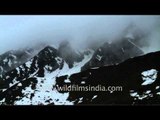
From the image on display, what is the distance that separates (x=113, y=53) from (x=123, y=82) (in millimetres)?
319

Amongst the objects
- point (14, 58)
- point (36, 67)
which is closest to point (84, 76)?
point (36, 67)

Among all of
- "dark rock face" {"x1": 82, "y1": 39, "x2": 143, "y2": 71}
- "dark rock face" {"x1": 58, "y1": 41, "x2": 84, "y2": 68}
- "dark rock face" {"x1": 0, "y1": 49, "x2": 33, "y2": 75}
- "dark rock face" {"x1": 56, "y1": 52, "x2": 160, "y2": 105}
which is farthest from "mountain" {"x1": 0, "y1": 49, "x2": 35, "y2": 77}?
"dark rock face" {"x1": 82, "y1": 39, "x2": 143, "y2": 71}

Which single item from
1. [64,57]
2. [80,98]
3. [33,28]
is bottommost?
[80,98]

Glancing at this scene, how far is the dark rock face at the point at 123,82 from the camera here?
362 cm

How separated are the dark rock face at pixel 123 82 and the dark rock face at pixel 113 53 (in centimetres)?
5

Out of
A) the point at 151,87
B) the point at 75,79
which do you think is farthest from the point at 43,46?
the point at 151,87

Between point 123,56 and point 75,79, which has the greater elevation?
point 123,56

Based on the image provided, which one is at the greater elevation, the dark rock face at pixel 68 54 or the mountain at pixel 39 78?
the dark rock face at pixel 68 54

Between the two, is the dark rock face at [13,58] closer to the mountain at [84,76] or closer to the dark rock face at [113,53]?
the mountain at [84,76]

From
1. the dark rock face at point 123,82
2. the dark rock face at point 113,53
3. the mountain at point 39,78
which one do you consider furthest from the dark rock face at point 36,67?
the dark rock face at point 113,53

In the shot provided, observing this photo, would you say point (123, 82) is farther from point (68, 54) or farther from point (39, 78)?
point (39, 78)
